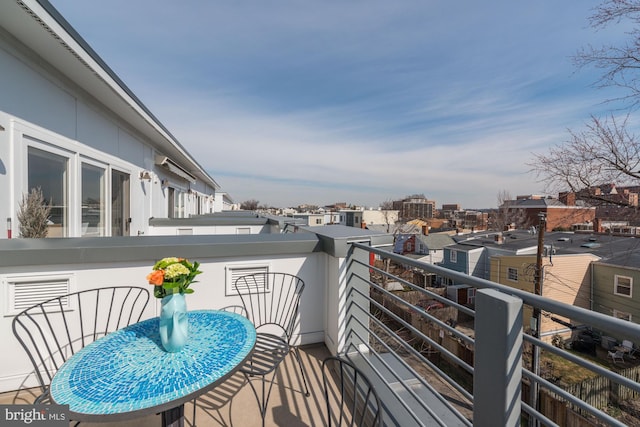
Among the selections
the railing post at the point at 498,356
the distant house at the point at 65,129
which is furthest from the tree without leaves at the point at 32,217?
the railing post at the point at 498,356

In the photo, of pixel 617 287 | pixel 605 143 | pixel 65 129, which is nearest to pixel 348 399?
pixel 65 129

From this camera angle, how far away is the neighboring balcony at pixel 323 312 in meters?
1.06

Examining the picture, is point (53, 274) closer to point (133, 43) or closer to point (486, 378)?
point (486, 378)

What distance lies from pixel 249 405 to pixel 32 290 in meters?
1.90

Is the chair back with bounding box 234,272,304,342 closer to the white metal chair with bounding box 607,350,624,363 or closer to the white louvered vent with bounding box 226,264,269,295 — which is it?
the white louvered vent with bounding box 226,264,269,295

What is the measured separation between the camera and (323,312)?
2.82 metres

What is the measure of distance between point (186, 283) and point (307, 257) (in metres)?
1.44

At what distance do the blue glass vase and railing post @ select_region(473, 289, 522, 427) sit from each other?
1.45m

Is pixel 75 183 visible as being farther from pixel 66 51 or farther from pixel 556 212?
pixel 556 212

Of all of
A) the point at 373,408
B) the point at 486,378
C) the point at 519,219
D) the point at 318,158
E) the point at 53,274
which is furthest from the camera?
the point at 519,219

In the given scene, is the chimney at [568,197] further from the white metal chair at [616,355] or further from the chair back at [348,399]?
the white metal chair at [616,355]

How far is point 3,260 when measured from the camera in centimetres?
196

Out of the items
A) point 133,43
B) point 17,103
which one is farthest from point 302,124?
point 17,103

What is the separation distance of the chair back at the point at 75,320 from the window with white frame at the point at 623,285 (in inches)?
710
